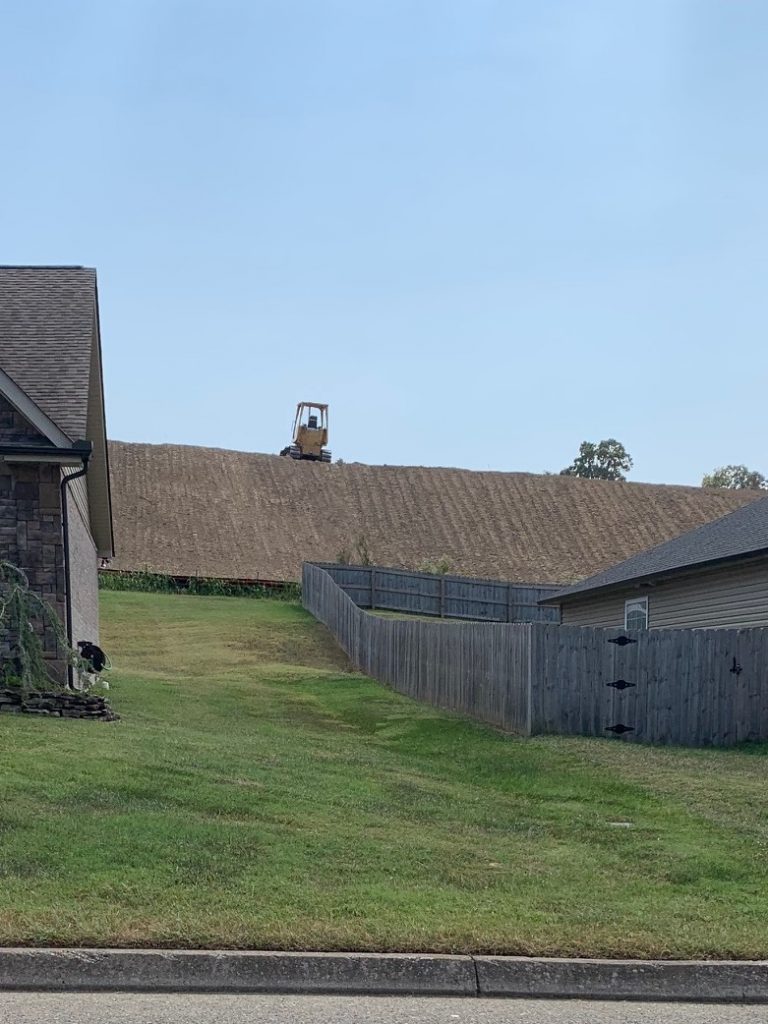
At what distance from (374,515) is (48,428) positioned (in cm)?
4037

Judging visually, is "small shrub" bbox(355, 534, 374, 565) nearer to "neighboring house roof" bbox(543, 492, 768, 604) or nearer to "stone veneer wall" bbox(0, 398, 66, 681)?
"neighboring house roof" bbox(543, 492, 768, 604)

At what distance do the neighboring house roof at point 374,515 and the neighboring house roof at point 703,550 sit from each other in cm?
Result: 2320

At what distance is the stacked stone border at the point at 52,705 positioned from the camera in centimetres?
1506

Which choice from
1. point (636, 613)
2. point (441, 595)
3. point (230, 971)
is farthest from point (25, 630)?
point (441, 595)

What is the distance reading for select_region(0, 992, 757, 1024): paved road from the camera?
5.58m

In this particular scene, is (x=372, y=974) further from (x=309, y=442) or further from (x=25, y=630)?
(x=309, y=442)

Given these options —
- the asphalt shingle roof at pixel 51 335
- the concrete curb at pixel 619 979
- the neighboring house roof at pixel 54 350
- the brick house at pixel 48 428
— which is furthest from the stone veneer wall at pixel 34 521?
the concrete curb at pixel 619 979

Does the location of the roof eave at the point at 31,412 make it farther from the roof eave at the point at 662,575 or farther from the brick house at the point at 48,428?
the roof eave at the point at 662,575

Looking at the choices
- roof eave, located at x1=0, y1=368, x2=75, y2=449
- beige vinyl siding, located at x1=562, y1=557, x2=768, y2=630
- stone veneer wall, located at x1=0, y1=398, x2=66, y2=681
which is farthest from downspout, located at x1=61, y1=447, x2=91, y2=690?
beige vinyl siding, located at x1=562, y1=557, x2=768, y2=630

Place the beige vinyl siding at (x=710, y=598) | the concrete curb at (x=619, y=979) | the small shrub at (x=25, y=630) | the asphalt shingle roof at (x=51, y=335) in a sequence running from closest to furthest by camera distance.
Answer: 1. the concrete curb at (x=619, y=979)
2. the small shrub at (x=25, y=630)
3. the asphalt shingle roof at (x=51, y=335)
4. the beige vinyl siding at (x=710, y=598)

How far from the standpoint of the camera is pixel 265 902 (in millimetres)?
6965

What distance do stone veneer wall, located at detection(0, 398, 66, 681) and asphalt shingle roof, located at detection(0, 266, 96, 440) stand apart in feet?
1.93

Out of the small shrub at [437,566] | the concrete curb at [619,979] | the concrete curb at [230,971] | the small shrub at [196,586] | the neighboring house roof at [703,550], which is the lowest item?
the small shrub at [196,586]

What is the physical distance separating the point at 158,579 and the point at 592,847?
1524 inches
